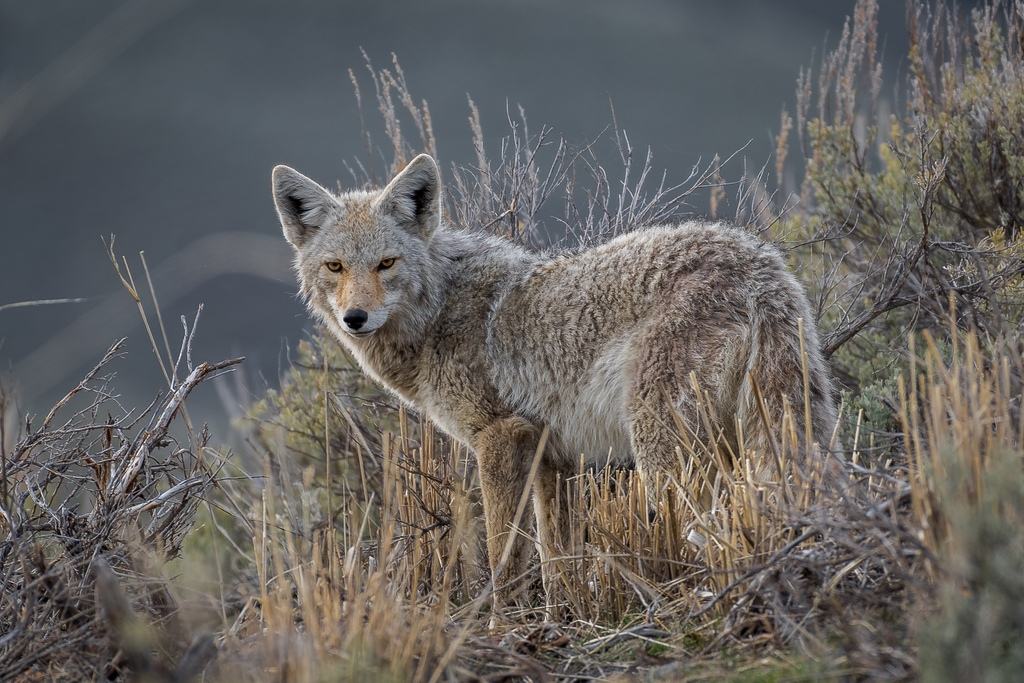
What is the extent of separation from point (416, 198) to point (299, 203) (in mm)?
671

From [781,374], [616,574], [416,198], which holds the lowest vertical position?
[616,574]

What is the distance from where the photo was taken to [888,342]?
22.1 ft

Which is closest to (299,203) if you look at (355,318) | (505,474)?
(355,318)

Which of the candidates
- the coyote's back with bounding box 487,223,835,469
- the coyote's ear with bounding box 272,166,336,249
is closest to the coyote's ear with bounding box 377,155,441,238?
the coyote's ear with bounding box 272,166,336,249

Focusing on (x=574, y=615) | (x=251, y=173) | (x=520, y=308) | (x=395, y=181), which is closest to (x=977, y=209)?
(x=520, y=308)

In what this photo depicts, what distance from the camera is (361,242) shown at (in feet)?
16.9

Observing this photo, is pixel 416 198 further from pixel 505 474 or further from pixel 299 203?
pixel 505 474

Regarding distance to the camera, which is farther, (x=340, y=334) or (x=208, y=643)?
(x=340, y=334)

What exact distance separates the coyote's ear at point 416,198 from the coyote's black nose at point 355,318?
2.34 feet

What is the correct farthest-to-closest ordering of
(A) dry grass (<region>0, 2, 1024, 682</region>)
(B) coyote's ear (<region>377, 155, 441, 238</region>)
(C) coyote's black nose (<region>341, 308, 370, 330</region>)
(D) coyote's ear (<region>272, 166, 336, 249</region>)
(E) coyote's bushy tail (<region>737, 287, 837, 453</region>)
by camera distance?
(D) coyote's ear (<region>272, 166, 336, 249</region>)
(B) coyote's ear (<region>377, 155, 441, 238</region>)
(C) coyote's black nose (<region>341, 308, 370, 330</region>)
(E) coyote's bushy tail (<region>737, 287, 837, 453</region>)
(A) dry grass (<region>0, 2, 1024, 682</region>)

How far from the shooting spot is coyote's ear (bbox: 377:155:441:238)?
5.34 m

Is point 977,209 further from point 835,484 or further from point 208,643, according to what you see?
point 208,643

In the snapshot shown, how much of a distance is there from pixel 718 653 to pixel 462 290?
282 centimetres

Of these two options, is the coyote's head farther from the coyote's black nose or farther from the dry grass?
the dry grass
